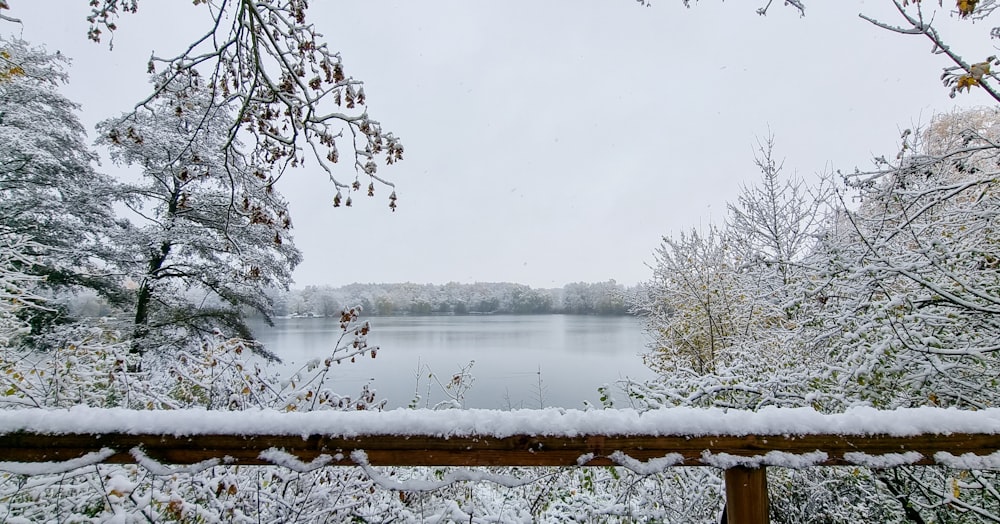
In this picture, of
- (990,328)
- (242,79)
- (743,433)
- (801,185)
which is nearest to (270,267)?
(242,79)

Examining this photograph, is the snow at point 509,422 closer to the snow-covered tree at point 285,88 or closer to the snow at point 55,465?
the snow at point 55,465

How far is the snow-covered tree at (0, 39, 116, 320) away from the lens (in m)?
7.35

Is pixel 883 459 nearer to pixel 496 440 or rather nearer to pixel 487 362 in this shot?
pixel 496 440

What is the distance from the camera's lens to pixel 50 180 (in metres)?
7.82

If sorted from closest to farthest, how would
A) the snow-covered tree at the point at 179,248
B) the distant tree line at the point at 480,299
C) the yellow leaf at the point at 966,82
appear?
the yellow leaf at the point at 966,82
the snow-covered tree at the point at 179,248
the distant tree line at the point at 480,299

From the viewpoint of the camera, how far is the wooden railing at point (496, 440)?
32.4 inches

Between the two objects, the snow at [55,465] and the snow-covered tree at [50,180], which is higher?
the snow-covered tree at [50,180]

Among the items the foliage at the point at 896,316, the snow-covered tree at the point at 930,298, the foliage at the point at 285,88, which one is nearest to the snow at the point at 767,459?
the foliage at the point at 896,316

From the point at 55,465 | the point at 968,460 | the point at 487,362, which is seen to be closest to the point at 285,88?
the point at 55,465

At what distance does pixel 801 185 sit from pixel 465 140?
34.6m

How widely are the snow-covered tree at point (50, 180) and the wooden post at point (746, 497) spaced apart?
34.7 ft

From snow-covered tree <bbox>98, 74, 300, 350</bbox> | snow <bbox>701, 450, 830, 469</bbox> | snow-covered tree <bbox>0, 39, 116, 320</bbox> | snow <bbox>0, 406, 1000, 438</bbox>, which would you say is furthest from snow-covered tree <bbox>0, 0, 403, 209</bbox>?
snow-covered tree <bbox>0, 39, 116, 320</bbox>

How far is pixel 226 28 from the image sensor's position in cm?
205

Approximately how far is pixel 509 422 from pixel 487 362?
18.9 metres
